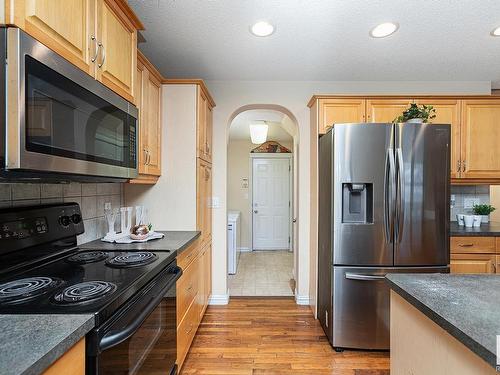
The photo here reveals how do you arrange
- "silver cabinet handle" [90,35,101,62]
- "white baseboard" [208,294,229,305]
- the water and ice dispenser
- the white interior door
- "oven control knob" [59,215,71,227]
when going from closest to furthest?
"silver cabinet handle" [90,35,101,62] → "oven control knob" [59,215,71,227] → the water and ice dispenser → "white baseboard" [208,294,229,305] → the white interior door

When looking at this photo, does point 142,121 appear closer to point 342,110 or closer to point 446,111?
point 342,110

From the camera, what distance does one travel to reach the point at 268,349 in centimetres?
224

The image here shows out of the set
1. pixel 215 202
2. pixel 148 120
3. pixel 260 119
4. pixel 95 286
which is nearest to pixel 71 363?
pixel 95 286

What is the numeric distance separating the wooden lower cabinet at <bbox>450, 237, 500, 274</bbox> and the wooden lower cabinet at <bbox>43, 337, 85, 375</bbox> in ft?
9.47

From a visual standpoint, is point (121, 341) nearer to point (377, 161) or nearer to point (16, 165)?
point (16, 165)

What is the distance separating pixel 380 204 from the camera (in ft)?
7.09

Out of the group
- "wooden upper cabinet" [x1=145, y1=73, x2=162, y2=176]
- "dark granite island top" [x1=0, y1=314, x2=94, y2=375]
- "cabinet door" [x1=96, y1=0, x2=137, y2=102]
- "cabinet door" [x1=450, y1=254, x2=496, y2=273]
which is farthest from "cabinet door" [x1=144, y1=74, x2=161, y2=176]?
"cabinet door" [x1=450, y1=254, x2=496, y2=273]

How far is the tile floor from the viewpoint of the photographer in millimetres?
3504

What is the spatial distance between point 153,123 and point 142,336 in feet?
5.23

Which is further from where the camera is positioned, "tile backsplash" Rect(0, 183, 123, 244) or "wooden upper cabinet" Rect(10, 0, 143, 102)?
"tile backsplash" Rect(0, 183, 123, 244)

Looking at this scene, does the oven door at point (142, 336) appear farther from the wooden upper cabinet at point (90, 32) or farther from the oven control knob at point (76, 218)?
the wooden upper cabinet at point (90, 32)

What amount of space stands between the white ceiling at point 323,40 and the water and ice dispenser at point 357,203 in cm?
119

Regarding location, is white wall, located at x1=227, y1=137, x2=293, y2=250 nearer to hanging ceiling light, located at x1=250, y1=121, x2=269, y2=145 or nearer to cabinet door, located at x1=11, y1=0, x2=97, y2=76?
hanging ceiling light, located at x1=250, y1=121, x2=269, y2=145

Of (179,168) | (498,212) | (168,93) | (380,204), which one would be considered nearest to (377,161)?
(380,204)
